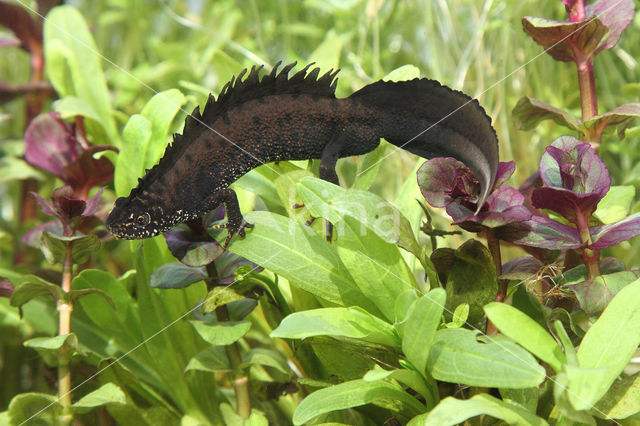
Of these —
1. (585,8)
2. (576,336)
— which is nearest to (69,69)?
(585,8)

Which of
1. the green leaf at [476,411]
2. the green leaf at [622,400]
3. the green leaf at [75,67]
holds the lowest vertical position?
the green leaf at [622,400]

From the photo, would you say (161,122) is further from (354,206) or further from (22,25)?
(22,25)

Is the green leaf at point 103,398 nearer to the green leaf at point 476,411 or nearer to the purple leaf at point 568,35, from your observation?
the green leaf at point 476,411

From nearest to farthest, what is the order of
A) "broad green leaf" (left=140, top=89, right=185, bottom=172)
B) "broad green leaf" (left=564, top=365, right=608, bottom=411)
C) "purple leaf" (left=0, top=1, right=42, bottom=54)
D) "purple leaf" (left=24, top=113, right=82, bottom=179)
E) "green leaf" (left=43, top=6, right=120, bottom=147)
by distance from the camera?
"broad green leaf" (left=564, top=365, right=608, bottom=411) < "broad green leaf" (left=140, top=89, right=185, bottom=172) < "purple leaf" (left=24, top=113, right=82, bottom=179) < "green leaf" (left=43, top=6, right=120, bottom=147) < "purple leaf" (left=0, top=1, right=42, bottom=54)

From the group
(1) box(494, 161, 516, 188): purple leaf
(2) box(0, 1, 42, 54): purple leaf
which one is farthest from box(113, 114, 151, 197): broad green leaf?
(2) box(0, 1, 42, 54): purple leaf

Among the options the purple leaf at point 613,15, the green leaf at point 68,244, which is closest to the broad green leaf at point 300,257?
the green leaf at point 68,244

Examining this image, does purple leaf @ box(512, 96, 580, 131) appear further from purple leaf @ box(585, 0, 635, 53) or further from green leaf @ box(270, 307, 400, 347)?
green leaf @ box(270, 307, 400, 347)
